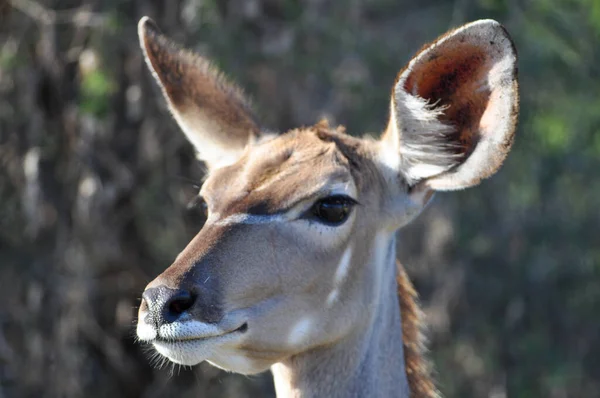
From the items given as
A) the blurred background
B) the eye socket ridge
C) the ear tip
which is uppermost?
the ear tip

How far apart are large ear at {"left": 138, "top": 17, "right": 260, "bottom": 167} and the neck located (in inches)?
39.0

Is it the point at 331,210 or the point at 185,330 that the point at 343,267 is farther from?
the point at 185,330

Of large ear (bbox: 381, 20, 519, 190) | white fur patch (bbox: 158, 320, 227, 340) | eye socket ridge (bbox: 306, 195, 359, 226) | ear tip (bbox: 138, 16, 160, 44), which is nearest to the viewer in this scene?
white fur patch (bbox: 158, 320, 227, 340)

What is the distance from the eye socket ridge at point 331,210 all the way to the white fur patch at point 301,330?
40 cm

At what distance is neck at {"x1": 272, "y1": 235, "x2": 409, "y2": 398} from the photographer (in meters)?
4.23

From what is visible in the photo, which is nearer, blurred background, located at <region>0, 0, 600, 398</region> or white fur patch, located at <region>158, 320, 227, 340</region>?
white fur patch, located at <region>158, 320, 227, 340</region>

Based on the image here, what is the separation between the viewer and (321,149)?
14.4 ft

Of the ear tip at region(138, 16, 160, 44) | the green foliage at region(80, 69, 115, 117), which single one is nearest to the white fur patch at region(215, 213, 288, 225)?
the ear tip at region(138, 16, 160, 44)

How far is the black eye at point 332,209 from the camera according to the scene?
4.16m

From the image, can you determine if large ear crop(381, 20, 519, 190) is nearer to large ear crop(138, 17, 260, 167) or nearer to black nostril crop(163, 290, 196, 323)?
large ear crop(138, 17, 260, 167)

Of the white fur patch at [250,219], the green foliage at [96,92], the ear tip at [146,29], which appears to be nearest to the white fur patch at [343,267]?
the white fur patch at [250,219]

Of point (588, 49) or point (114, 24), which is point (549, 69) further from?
point (114, 24)

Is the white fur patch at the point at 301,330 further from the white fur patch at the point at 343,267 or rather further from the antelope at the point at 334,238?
the white fur patch at the point at 343,267

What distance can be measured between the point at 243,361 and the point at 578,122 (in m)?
7.33
